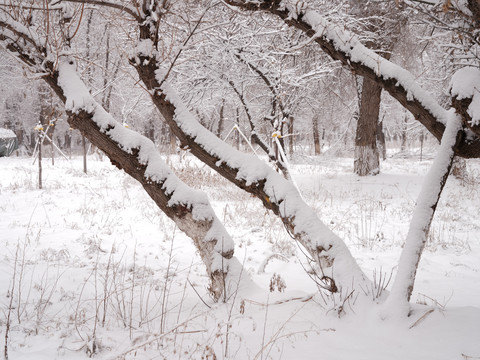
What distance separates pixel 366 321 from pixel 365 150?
8.29 meters

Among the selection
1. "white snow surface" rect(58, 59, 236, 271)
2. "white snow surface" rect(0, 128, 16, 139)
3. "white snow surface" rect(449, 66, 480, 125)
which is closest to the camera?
"white snow surface" rect(449, 66, 480, 125)

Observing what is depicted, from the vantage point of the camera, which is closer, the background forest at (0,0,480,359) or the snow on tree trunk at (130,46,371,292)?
the background forest at (0,0,480,359)

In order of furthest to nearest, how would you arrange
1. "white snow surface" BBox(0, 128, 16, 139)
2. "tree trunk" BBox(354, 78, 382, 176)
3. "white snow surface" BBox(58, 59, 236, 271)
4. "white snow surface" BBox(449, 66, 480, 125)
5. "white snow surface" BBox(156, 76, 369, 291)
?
"white snow surface" BBox(0, 128, 16, 139)
"tree trunk" BBox(354, 78, 382, 176)
"white snow surface" BBox(58, 59, 236, 271)
"white snow surface" BBox(156, 76, 369, 291)
"white snow surface" BBox(449, 66, 480, 125)

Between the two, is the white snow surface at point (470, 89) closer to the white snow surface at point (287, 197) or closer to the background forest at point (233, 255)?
the background forest at point (233, 255)

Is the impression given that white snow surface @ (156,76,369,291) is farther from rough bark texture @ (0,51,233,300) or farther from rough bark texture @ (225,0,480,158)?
rough bark texture @ (225,0,480,158)

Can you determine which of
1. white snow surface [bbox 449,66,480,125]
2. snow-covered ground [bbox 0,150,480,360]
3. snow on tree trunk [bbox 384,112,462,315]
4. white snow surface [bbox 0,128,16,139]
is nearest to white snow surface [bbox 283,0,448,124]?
snow on tree trunk [bbox 384,112,462,315]

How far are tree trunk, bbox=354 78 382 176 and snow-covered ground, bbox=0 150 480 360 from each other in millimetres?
924

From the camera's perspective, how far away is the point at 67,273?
3.63 metres

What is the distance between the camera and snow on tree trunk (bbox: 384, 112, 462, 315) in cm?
214

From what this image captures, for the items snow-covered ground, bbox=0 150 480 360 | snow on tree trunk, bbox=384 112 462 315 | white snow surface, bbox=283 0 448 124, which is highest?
white snow surface, bbox=283 0 448 124

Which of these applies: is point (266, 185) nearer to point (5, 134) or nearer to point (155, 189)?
point (155, 189)

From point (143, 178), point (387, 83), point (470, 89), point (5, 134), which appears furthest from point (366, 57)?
point (5, 134)

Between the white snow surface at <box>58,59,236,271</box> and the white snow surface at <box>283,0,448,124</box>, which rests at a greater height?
the white snow surface at <box>283,0,448,124</box>

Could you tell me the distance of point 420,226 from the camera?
225 cm
